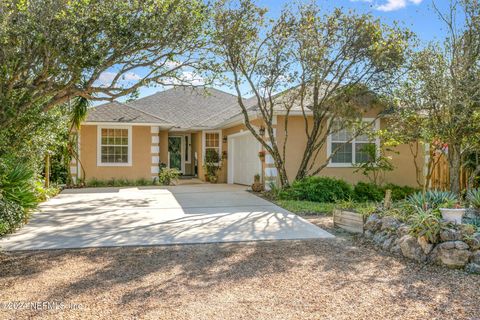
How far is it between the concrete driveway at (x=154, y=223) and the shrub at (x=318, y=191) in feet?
3.13

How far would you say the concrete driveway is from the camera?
6883 millimetres

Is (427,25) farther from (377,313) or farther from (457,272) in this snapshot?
(377,313)

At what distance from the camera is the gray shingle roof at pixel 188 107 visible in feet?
66.7

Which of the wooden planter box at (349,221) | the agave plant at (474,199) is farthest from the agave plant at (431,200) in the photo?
the wooden planter box at (349,221)

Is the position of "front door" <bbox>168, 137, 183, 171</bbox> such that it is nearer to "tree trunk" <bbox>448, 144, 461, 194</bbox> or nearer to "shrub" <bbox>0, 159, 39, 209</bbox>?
"shrub" <bbox>0, 159, 39, 209</bbox>

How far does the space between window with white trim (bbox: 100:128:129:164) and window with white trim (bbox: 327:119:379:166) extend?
8812mm

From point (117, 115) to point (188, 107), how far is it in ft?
17.6

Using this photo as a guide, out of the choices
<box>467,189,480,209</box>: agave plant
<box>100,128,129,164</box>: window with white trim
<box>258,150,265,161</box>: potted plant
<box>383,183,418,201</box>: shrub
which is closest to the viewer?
<box>467,189,480,209</box>: agave plant

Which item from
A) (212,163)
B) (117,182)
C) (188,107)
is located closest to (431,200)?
(117,182)

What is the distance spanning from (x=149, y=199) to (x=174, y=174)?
601cm

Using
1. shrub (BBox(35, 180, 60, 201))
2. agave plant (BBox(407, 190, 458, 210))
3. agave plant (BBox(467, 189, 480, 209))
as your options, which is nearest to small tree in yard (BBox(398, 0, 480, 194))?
agave plant (BBox(467, 189, 480, 209))

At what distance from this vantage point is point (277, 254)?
606cm

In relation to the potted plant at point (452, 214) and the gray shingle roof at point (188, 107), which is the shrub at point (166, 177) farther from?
the potted plant at point (452, 214)

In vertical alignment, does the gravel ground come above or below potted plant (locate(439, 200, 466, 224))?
below
